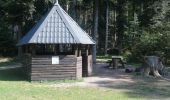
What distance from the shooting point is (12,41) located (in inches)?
1726

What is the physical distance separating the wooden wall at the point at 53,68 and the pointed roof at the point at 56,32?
0.87m

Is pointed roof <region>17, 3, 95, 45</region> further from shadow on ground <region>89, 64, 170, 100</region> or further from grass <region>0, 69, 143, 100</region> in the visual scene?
grass <region>0, 69, 143, 100</region>

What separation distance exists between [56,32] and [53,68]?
2.06 metres

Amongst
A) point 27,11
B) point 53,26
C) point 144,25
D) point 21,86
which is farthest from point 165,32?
point 21,86

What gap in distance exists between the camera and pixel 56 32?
70.5 feet

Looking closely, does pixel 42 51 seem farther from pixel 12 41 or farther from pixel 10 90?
pixel 12 41

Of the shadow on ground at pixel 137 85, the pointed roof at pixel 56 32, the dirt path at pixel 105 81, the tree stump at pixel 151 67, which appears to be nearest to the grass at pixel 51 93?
the shadow on ground at pixel 137 85

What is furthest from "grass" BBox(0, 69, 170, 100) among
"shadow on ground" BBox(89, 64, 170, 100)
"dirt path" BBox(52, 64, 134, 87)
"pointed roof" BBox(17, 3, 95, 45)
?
"pointed roof" BBox(17, 3, 95, 45)

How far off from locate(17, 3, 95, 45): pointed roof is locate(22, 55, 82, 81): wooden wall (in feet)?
2.84

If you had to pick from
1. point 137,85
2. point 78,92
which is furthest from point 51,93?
point 137,85

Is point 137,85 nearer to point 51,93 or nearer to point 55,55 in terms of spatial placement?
point 55,55

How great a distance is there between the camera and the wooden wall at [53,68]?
20.7 meters

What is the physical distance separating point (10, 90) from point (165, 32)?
66.7 ft

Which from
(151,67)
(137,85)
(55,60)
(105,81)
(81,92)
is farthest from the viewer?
(151,67)
